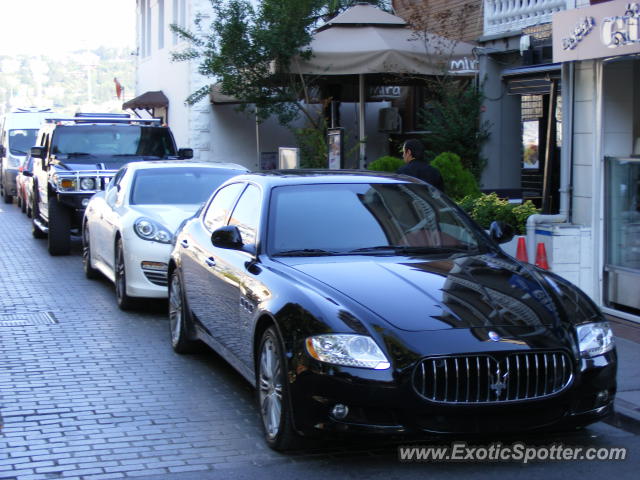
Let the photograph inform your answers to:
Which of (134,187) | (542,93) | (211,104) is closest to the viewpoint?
(134,187)

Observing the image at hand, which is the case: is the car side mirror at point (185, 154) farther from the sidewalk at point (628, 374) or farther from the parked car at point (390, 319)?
the parked car at point (390, 319)

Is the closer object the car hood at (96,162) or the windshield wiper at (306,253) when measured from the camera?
the windshield wiper at (306,253)

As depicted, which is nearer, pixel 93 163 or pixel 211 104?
pixel 93 163

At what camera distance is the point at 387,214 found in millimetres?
6875

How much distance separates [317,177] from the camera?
7.16 m

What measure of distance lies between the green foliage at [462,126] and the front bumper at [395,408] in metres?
11.0

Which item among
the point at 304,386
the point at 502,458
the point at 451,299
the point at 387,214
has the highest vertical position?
the point at 387,214

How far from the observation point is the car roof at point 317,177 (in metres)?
7.06

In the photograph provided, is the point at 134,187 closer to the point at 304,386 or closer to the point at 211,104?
the point at 304,386

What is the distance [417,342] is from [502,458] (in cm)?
92

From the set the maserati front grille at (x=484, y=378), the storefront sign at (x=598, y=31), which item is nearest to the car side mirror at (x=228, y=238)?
the maserati front grille at (x=484, y=378)

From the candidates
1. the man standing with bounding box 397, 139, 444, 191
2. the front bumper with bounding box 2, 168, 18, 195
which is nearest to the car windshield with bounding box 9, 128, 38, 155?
the front bumper with bounding box 2, 168, 18, 195

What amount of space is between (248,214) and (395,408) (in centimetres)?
241

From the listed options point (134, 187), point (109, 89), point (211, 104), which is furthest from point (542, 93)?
point (109, 89)
